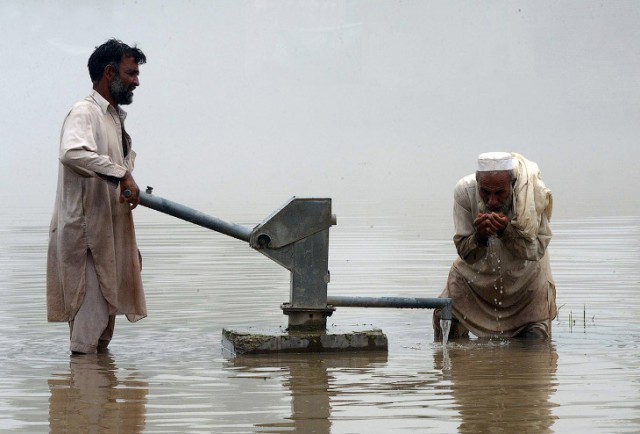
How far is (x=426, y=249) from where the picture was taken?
50.9 feet

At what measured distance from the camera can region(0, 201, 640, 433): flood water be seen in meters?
6.19

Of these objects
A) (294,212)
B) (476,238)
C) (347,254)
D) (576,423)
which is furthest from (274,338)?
(347,254)

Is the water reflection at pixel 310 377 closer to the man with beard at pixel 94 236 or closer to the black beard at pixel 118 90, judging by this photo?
the man with beard at pixel 94 236

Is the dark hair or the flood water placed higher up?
the dark hair

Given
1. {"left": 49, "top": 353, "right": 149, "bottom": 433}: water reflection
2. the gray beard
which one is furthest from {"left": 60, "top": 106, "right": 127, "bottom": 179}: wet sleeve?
the gray beard

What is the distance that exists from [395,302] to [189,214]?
1353 mm

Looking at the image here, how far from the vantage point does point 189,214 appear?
8109 millimetres

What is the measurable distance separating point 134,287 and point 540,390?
8.62 feet

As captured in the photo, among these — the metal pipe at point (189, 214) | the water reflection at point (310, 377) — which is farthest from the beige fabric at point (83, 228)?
the water reflection at point (310, 377)

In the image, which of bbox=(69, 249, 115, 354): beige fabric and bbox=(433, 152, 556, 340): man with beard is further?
bbox=(433, 152, 556, 340): man with beard

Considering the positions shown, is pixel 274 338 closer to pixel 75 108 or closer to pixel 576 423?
pixel 75 108

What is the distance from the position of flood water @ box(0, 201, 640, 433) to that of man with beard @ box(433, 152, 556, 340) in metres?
0.20

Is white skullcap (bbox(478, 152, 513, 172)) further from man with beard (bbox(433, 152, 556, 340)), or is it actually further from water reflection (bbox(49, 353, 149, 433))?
water reflection (bbox(49, 353, 149, 433))

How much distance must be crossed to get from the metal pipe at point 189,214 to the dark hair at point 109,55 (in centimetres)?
83
